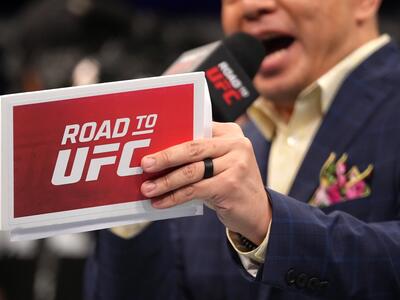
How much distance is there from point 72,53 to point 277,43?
44.8 inches

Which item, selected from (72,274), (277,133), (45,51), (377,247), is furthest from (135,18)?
(377,247)

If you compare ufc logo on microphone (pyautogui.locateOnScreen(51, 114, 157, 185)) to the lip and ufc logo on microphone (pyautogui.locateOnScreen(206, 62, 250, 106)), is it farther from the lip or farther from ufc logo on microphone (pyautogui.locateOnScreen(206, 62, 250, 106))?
the lip

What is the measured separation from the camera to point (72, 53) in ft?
8.88

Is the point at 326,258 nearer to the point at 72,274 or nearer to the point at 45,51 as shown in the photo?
the point at 72,274

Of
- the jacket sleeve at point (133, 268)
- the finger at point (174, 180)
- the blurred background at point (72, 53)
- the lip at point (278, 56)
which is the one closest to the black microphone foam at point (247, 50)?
the lip at point (278, 56)

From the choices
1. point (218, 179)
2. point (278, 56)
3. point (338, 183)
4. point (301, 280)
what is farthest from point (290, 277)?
point (278, 56)

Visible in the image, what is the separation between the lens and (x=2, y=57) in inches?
118

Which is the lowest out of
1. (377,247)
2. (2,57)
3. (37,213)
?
(2,57)

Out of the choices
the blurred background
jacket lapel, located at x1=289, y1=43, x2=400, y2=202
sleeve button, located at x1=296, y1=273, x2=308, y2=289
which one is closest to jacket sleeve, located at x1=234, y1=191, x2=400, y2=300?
sleeve button, located at x1=296, y1=273, x2=308, y2=289

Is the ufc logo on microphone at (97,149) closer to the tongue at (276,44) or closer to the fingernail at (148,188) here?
the fingernail at (148,188)

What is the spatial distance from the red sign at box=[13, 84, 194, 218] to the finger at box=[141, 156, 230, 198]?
0.01 m

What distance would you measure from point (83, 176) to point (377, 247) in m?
0.39

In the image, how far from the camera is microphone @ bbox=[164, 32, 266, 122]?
1.38 metres

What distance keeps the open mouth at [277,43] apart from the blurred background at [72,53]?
36.9 inches
